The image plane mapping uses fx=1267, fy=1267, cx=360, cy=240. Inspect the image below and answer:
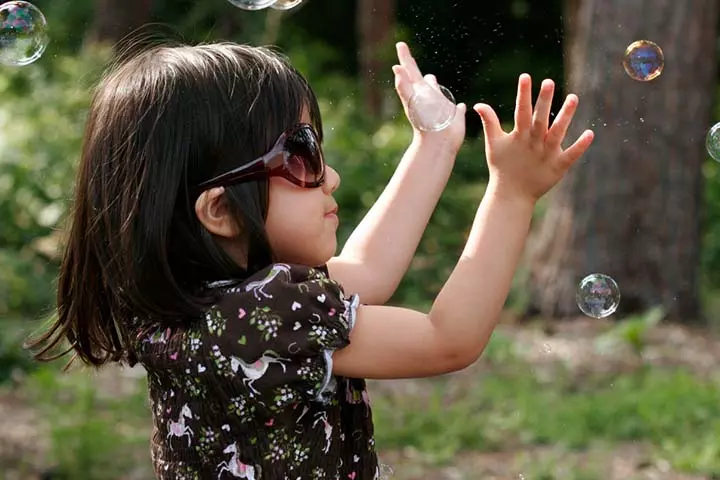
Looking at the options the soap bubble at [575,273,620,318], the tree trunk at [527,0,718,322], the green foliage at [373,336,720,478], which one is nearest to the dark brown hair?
the soap bubble at [575,273,620,318]

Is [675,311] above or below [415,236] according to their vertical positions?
below

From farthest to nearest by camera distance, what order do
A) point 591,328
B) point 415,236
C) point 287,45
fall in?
1. point 287,45
2. point 591,328
3. point 415,236

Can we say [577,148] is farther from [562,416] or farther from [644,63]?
[562,416]

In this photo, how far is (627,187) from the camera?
6.25 meters

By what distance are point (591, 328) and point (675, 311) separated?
55cm

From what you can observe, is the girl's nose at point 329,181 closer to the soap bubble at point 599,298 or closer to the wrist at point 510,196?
the wrist at point 510,196

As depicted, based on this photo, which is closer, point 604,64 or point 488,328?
point 488,328

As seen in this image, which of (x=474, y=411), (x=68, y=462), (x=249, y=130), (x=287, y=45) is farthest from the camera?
(x=287, y=45)

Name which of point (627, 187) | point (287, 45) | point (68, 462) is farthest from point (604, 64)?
point (287, 45)

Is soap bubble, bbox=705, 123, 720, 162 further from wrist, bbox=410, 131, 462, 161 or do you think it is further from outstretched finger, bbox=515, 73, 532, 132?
outstretched finger, bbox=515, 73, 532, 132

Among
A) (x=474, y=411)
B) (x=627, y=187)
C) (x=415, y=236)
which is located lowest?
(x=474, y=411)

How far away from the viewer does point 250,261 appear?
80.0 inches

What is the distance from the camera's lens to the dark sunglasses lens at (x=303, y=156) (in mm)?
1985

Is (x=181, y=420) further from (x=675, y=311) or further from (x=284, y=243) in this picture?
(x=675, y=311)
